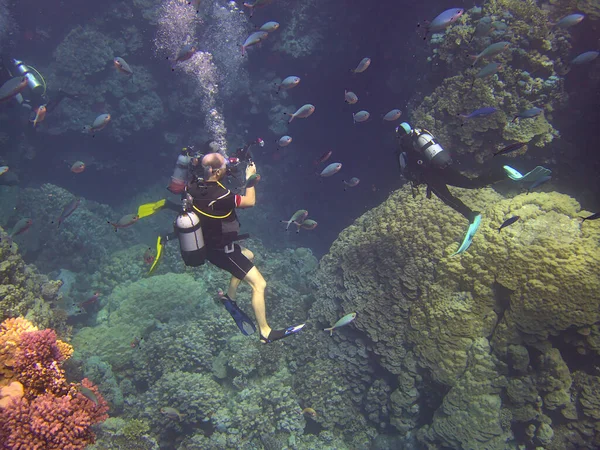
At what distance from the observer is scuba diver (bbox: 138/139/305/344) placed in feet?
12.4

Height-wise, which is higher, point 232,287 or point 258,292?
point 258,292

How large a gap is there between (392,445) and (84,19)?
66.0ft

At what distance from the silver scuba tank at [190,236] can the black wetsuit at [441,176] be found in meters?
3.13

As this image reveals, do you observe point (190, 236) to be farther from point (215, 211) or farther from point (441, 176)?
point (441, 176)

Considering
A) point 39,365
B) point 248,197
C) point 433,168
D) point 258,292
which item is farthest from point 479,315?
point 39,365

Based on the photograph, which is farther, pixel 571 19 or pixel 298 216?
pixel 298 216

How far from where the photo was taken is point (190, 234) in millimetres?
3736

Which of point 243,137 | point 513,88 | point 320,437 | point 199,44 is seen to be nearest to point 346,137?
point 243,137

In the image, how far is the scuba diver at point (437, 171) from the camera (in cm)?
444

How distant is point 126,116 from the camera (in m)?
14.2

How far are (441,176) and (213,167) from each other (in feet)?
10.9

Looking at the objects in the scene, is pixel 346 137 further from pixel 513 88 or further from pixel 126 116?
pixel 126 116

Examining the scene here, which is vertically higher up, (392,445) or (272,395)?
(272,395)

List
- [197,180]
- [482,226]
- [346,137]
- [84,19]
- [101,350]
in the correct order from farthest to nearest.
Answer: [84,19]
[346,137]
[101,350]
[482,226]
[197,180]
